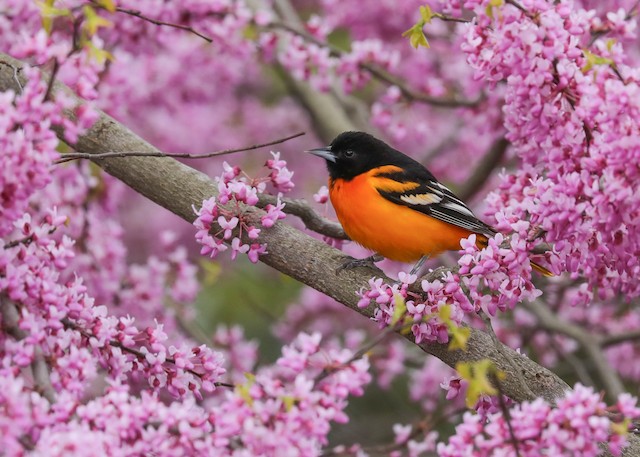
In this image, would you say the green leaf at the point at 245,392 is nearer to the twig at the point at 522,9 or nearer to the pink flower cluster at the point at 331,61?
the twig at the point at 522,9

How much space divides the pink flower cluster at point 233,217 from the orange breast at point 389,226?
0.79 meters


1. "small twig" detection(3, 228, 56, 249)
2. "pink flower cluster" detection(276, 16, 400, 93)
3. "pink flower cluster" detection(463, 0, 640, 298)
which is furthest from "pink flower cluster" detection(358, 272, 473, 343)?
"pink flower cluster" detection(276, 16, 400, 93)

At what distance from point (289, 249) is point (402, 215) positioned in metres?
0.96

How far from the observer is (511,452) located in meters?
2.42

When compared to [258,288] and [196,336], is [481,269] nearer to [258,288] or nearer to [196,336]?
[196,336]

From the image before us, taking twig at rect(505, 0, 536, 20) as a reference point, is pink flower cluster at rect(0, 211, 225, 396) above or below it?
below

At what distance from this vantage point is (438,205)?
4355 millimetres

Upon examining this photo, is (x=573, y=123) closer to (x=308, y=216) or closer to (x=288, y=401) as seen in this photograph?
(x=308, y=216)

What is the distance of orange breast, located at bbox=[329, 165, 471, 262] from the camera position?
4281mm

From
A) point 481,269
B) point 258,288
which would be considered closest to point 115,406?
point 481,269

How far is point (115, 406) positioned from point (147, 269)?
280 centimetres

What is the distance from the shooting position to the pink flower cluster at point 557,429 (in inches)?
92.0

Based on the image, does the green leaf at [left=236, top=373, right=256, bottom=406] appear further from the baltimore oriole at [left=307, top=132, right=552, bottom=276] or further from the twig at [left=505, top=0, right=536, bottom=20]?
the baltimore oriole at [left=307, top=132, right=552, bottom=276]

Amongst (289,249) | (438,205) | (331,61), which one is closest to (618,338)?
(438,205)
